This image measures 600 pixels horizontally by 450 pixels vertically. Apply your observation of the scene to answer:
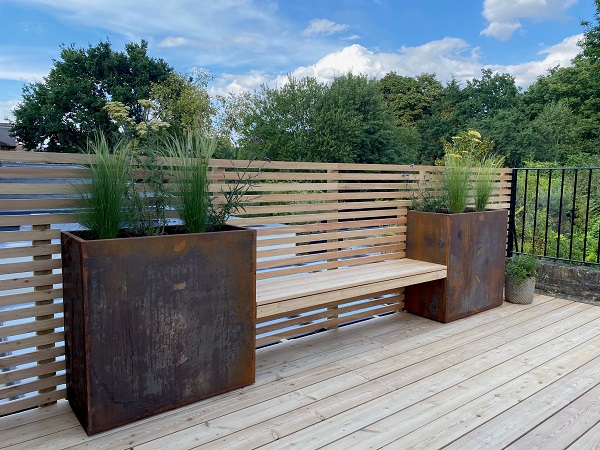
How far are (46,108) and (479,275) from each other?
933 inches

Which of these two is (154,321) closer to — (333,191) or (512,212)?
(333,191)

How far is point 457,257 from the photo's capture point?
371 centimetres

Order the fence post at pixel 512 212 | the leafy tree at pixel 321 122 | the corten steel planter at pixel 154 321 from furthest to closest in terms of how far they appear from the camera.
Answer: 1. the leafy tree at pixel 321 122
2. the fence post at pixel 512 212
3. the corten steel planter at pixel 154 321

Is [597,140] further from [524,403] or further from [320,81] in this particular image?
[524,403]

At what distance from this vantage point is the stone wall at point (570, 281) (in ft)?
14.2

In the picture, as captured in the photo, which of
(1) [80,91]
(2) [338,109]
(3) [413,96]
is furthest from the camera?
(3) [413,96]

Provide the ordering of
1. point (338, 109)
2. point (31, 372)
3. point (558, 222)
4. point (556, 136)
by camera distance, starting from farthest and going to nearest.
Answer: point (556, 136) → point (338, 109) → point (558, 222) → point (31, 372)

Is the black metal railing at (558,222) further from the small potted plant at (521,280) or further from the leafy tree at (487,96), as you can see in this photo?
the leafy tree at (487,96)

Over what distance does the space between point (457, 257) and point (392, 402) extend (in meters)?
1.72

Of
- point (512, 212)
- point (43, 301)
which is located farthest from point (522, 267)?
point (43, 301)

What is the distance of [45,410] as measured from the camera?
2.22m

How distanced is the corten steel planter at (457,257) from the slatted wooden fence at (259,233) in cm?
16

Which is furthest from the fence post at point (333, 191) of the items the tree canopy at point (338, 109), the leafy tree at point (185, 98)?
the leafy tree at point (185, 98)

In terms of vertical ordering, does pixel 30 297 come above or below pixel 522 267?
above
